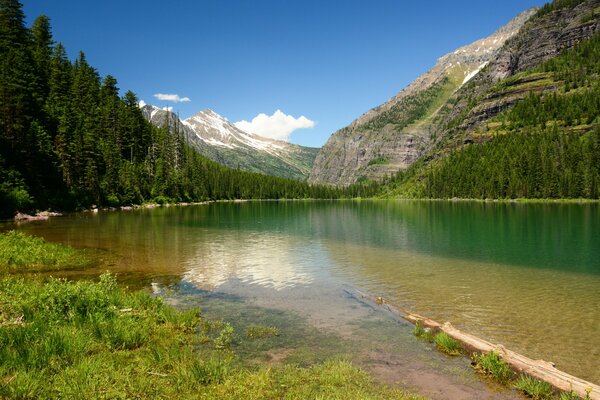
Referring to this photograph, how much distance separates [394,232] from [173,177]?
375 feet

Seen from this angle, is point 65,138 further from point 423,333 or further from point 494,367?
point 494,367

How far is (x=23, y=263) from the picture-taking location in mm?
27547

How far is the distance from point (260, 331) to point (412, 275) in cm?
1675

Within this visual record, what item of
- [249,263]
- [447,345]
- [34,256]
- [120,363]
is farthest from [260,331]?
[34,256]

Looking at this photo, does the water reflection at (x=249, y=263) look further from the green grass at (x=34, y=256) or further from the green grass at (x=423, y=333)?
the green grass at (x=423, y=333)

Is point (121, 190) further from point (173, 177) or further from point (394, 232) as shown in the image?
point (394, 232)

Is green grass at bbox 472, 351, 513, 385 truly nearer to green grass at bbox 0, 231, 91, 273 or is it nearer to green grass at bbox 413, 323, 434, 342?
green grass at bbox 413, 323, 434, 342

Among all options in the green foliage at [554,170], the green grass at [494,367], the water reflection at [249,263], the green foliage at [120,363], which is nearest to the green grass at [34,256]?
the water reflection at [249,263]

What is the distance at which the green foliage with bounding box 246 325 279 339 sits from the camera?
52.6ft

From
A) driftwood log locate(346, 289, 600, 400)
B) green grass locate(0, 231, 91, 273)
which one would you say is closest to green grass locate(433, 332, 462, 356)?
driftwood log locate(346, 289, 600, 400)

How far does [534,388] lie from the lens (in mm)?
10664

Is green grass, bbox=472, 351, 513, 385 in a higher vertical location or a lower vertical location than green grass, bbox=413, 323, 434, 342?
higher

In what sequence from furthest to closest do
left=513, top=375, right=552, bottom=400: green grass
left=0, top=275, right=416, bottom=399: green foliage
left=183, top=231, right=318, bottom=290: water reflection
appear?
left=183, top=231, right=318, bottom=290: water reflection < left=513, top=375, right=552, bottom=400: green grass < left=0, top=275, right=416, bottom=399: green foliage

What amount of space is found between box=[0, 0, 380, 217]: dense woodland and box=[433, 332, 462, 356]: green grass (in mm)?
72682
